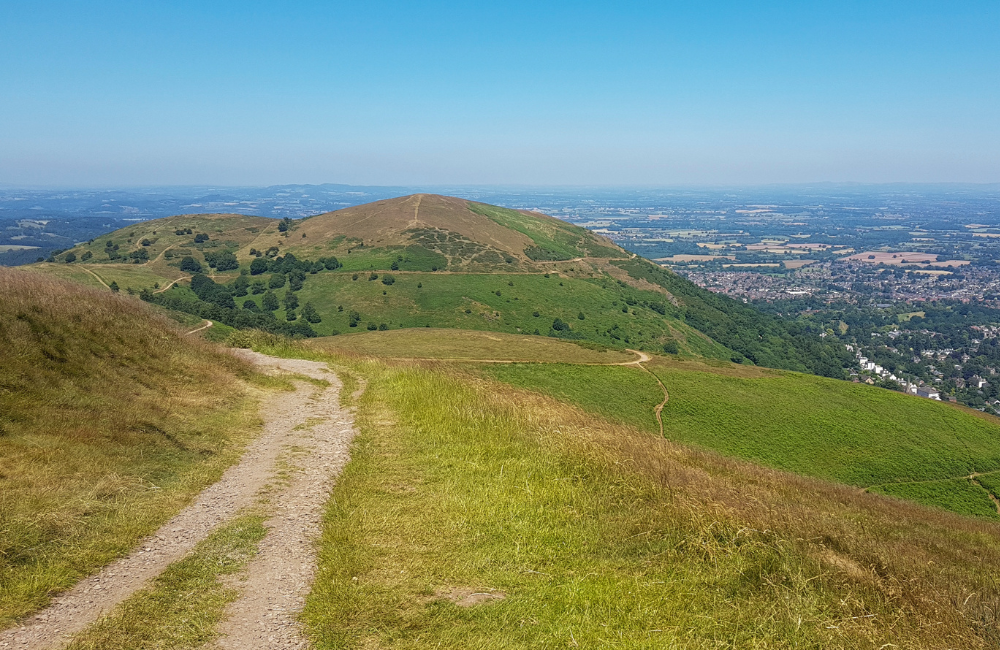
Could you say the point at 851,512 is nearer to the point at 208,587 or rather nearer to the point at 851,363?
the point at 208,587

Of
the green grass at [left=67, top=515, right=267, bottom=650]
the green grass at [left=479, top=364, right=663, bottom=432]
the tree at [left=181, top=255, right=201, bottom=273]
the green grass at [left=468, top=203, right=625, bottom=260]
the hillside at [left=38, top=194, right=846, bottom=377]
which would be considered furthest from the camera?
the green grass at [left=468, top=203, right=625, bottom=260]

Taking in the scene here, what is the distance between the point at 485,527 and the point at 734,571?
3690 mm

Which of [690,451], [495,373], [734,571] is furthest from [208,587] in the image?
[495,373]

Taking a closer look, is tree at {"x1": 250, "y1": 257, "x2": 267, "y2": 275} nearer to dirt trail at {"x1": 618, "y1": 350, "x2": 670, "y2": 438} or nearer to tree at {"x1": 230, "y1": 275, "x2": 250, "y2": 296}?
tree at {"x1": 230, "y1": 275, "x2": 250, "y2": 296}

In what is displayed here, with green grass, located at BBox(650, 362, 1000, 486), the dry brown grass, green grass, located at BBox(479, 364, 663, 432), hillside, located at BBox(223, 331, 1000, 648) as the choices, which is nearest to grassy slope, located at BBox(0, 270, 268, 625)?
hillside, located at BBox(223, 331, 1000, 648)

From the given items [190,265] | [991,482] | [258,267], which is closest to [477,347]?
[991,482]

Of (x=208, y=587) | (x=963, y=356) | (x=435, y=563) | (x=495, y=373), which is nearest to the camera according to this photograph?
(x=208, y=587)

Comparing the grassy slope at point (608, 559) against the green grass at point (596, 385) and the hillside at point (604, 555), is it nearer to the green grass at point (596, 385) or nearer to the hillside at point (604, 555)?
the hillside at point (604, 555)

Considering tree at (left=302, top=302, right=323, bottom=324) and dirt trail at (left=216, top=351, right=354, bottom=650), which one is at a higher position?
dirt trail at (left=216, top=351, right=354, bottom=650)

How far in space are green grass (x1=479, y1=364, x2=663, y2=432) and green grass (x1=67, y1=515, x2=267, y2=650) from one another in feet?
109

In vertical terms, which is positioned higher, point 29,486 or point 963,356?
point 29,486

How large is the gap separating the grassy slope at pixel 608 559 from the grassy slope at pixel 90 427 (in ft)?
10.4

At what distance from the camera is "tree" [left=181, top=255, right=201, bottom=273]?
12126cm

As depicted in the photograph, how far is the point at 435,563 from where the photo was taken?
7652 mm
